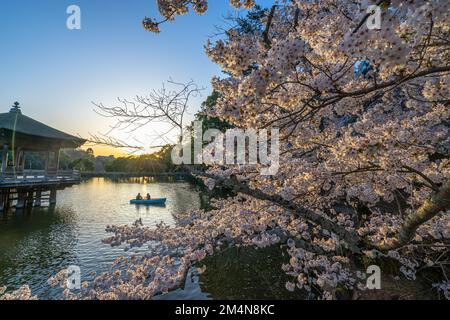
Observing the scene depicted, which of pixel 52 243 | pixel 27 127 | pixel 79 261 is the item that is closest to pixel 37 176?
pixel 27 127

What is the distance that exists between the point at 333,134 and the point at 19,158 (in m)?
24.0

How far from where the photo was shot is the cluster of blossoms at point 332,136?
236cm

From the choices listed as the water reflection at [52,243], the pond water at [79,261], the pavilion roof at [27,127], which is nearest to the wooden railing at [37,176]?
the water reflection at [52,243]

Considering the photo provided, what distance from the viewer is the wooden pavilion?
1814 cm

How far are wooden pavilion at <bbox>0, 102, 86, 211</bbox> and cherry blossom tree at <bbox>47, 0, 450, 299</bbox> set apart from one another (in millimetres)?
13531

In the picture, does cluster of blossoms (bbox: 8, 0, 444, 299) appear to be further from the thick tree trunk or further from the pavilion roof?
the pavilion roof

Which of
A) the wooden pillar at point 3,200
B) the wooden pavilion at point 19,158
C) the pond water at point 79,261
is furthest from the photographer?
the wooden pillar at point 3,200

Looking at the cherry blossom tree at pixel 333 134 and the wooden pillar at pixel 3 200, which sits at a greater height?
the cherry blossom tree at pixel 333 134

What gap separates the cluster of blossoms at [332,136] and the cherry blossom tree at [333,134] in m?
0.02

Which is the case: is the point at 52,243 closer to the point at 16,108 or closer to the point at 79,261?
the point at 79,261

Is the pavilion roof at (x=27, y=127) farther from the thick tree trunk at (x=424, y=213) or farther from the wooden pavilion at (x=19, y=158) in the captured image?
the thick tree trunk at (x=424, y=213)

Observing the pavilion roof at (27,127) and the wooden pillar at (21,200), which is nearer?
the pavilion roof at (27,127)
